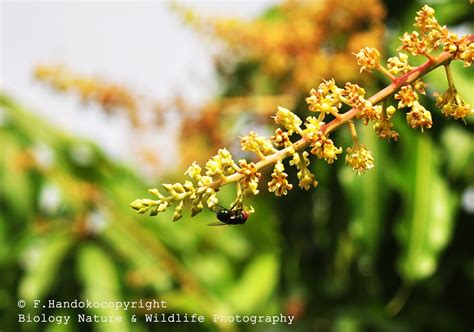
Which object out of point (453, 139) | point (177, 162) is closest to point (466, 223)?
point (453, 139)

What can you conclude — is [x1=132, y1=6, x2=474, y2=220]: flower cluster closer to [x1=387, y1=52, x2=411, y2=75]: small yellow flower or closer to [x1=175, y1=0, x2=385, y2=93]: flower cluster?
[x1=387, y1=52, x2=411, y2=75]: small yellow flower

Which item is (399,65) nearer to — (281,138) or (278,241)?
(281,138)

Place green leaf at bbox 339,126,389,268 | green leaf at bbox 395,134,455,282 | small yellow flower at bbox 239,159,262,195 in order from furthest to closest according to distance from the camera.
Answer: green leaf at bbox 339,126,389,268
green leaf at bbox 395,134,455,282
small yellow flower at bbox 239,159,262,195

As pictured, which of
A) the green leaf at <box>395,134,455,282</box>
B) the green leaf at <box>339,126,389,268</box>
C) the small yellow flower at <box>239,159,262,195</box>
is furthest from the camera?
the green leaf at <box>339,126,389,268</box>

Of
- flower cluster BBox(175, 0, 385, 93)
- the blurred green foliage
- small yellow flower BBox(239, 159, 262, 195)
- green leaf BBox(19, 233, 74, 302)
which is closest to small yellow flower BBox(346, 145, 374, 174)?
small yellow flower BBox(239, 159, 262, 195)

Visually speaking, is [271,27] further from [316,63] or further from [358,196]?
[358,196]

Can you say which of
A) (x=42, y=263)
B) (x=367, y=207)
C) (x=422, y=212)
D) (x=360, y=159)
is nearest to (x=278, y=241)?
(x=367, y=207)
